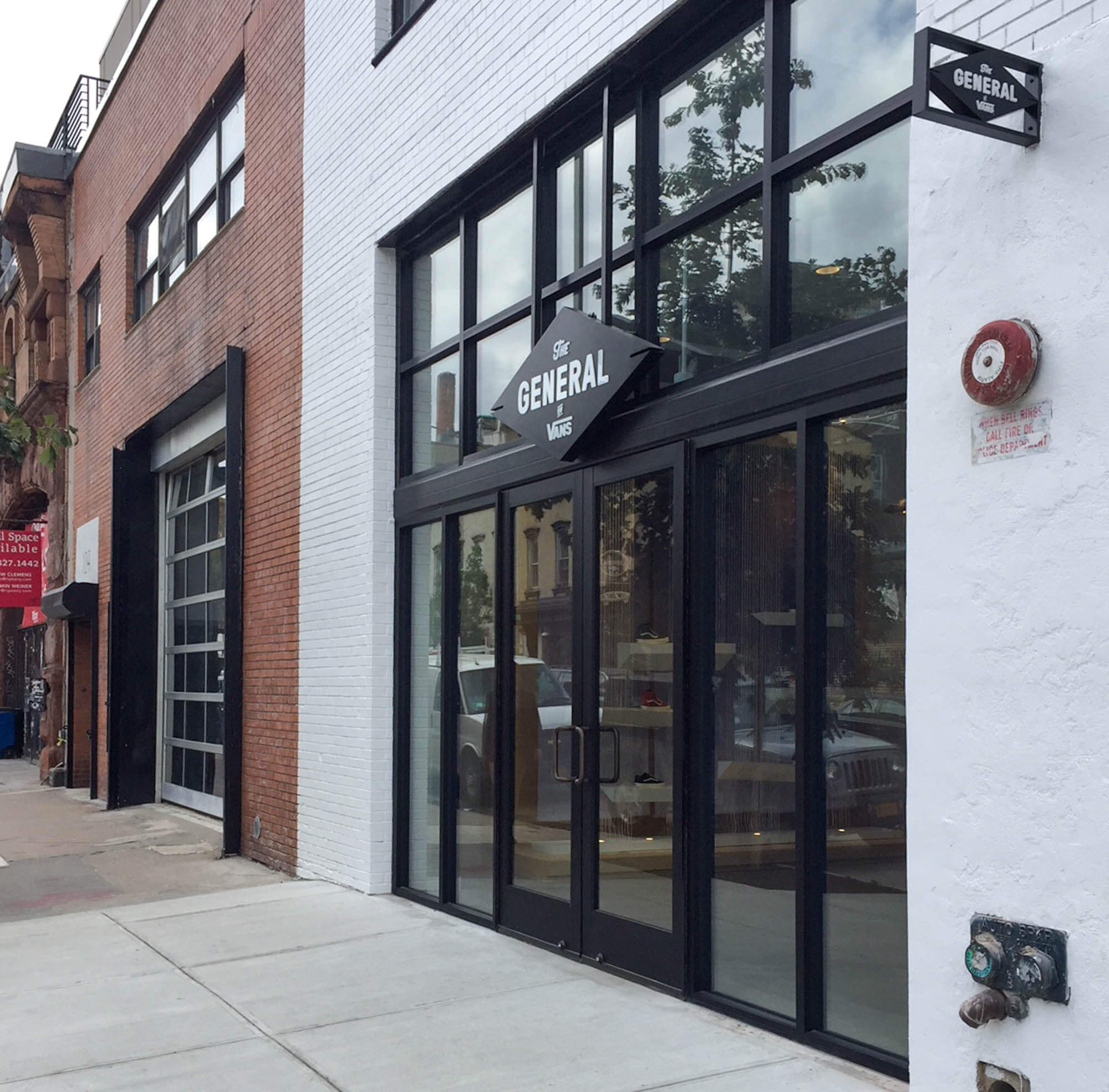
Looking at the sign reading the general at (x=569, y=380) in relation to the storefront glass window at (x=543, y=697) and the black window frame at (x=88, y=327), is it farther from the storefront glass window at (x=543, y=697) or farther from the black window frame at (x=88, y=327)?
the black window frame at (x=88, y=327)

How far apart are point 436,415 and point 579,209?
214 cm

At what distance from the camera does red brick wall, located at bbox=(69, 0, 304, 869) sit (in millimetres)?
10859

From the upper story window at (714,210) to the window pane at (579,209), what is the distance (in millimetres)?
13

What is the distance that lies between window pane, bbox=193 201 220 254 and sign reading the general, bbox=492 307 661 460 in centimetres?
678

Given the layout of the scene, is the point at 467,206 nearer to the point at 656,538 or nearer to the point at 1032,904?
the point at 656,538

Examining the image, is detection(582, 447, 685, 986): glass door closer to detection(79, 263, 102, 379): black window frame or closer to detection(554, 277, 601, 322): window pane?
detection(554, 277, 601, 322): window pane

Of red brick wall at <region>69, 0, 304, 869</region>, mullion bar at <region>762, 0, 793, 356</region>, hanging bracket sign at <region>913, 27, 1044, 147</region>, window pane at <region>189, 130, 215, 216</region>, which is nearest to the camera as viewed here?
hanging bracket sign at <region>913, 27, 1044, 147</region>

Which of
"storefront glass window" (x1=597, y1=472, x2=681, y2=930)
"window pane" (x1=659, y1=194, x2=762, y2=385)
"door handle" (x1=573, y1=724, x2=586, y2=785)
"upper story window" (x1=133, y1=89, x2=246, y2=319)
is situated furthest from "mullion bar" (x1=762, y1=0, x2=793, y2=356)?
"upper story window" (x1=133, y1=89, x2=246, y2=319)

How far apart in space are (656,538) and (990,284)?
2535mm

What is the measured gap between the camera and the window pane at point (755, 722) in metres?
5.57

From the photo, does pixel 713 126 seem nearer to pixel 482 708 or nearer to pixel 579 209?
pixel 579 209

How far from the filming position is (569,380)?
23.4 ft

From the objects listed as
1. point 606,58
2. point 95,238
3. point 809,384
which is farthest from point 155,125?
point 809,384

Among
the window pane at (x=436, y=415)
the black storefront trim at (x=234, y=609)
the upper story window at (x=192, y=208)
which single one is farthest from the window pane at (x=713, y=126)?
the upper story window at (x=192, y=208)
